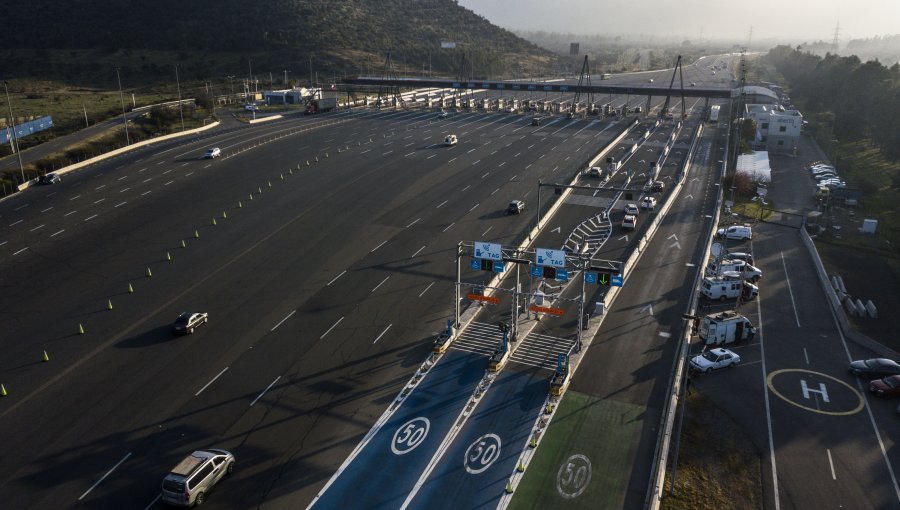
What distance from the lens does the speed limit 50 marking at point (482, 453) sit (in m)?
Result: 27.5

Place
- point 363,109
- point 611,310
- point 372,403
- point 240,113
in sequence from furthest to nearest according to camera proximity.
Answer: point 363,109, point 240,113, point 611,310, point 372,403

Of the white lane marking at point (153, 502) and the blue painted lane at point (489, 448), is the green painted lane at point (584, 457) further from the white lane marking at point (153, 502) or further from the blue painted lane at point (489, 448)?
the white lane marking at point (153, 502)

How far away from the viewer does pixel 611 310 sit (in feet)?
140

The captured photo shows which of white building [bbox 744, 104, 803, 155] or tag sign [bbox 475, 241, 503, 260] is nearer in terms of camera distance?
tag sign [bbox 475, 241, 503, 260]

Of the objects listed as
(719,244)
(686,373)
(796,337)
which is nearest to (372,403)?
(686,373)

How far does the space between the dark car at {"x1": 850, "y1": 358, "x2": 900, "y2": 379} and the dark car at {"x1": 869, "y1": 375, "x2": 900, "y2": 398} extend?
1.52 m

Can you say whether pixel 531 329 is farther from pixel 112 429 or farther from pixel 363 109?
pixel 363 109

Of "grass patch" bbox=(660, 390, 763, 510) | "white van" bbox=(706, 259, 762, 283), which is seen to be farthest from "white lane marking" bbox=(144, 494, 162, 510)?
"white van" bbox=(706, 259, 762, 283)

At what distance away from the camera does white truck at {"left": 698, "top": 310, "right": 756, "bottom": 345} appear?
3966cm

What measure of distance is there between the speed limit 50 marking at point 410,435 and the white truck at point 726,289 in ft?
86.8

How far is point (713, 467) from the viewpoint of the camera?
28266 millimetres

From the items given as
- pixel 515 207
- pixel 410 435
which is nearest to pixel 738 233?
pixel 515 207

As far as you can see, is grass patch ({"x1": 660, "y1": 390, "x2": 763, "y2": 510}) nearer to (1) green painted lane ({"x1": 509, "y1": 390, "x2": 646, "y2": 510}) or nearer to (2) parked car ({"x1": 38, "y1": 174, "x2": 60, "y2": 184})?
(1) green painted lane ({"x1": 509, "y1": 390, "x2": 646, "y2": 510})

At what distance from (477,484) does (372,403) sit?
307 inches
